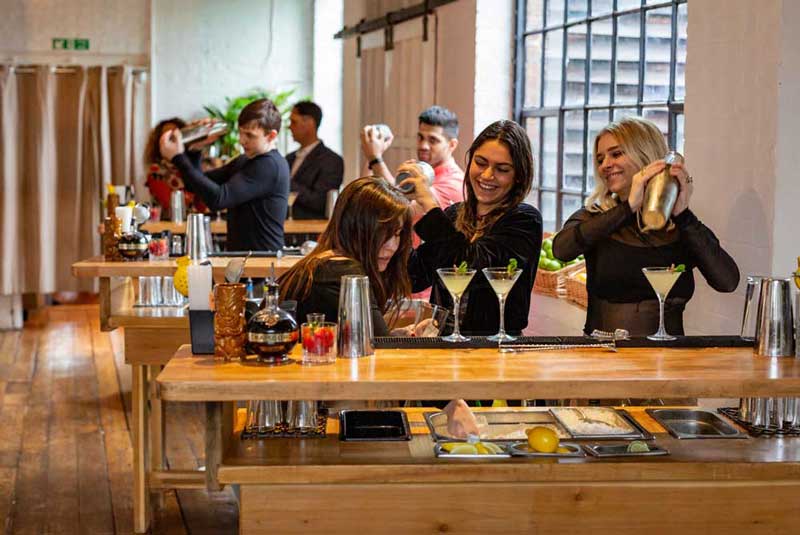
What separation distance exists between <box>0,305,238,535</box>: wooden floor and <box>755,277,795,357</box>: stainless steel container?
2275 mm

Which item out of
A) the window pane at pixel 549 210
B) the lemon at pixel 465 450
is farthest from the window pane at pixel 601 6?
the lemon at pixel 465 450

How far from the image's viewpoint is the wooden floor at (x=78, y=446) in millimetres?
4590

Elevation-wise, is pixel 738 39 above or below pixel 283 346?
above

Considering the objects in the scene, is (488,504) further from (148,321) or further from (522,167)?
(148,321)

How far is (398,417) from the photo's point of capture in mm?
3238

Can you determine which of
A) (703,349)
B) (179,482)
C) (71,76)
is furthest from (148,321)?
(71,76)

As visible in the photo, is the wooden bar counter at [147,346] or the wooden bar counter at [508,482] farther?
the wooden bar counter at [147,346]

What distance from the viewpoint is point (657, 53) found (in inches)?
200

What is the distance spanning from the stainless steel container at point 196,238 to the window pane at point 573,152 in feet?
6.27

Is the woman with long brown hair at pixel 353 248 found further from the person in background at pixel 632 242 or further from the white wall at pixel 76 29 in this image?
the white wall at pixel 76 29

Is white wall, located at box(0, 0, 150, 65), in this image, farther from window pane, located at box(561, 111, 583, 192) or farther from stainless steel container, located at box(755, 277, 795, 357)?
stainless steel container, located at box(755, 277, 795, 357)

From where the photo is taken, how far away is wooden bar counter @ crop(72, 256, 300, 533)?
4434 millimetres

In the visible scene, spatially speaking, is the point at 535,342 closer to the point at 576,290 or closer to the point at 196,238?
the point at 576,290

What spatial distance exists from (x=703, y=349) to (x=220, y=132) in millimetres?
3520
